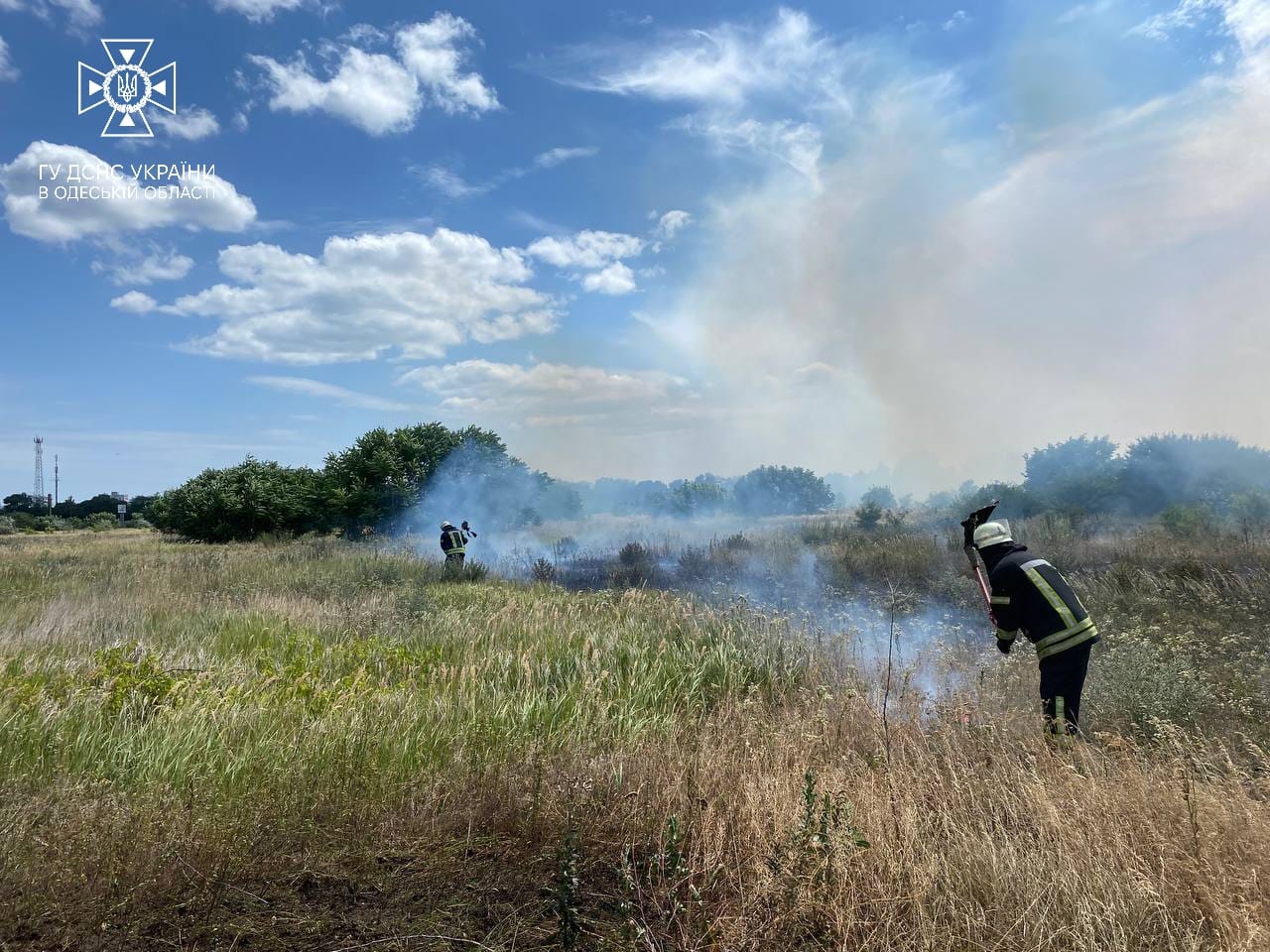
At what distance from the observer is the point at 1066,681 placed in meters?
5.46

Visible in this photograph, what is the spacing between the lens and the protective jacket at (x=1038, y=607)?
538 centimetres

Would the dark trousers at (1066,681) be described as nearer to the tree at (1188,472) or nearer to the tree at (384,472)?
the tree at (1188,472)

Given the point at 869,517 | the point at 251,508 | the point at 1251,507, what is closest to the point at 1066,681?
the point at 1251,507

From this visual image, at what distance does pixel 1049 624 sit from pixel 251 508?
3586cm

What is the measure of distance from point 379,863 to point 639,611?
614 centimetres

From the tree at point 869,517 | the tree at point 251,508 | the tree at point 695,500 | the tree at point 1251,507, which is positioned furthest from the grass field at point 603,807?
the tree at point 695,500

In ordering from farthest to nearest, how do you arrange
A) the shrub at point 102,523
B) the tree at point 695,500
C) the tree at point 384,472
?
the shrub at point 102,523
the tree at point 695,500
the tree at point 384,472

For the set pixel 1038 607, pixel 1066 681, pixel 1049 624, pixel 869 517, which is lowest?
pixel 1066 681

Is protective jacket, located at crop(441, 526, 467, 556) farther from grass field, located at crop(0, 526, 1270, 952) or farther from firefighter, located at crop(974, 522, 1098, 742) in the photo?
firefighter, located at crop(974, 522, 1098, 742)

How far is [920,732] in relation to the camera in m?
4.62

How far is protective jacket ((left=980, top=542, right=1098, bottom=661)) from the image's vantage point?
5383 millimetres

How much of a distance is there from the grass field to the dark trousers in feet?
0.91

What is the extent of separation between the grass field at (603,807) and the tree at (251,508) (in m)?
29.7

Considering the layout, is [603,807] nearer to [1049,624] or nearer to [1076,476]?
[1049,624]
